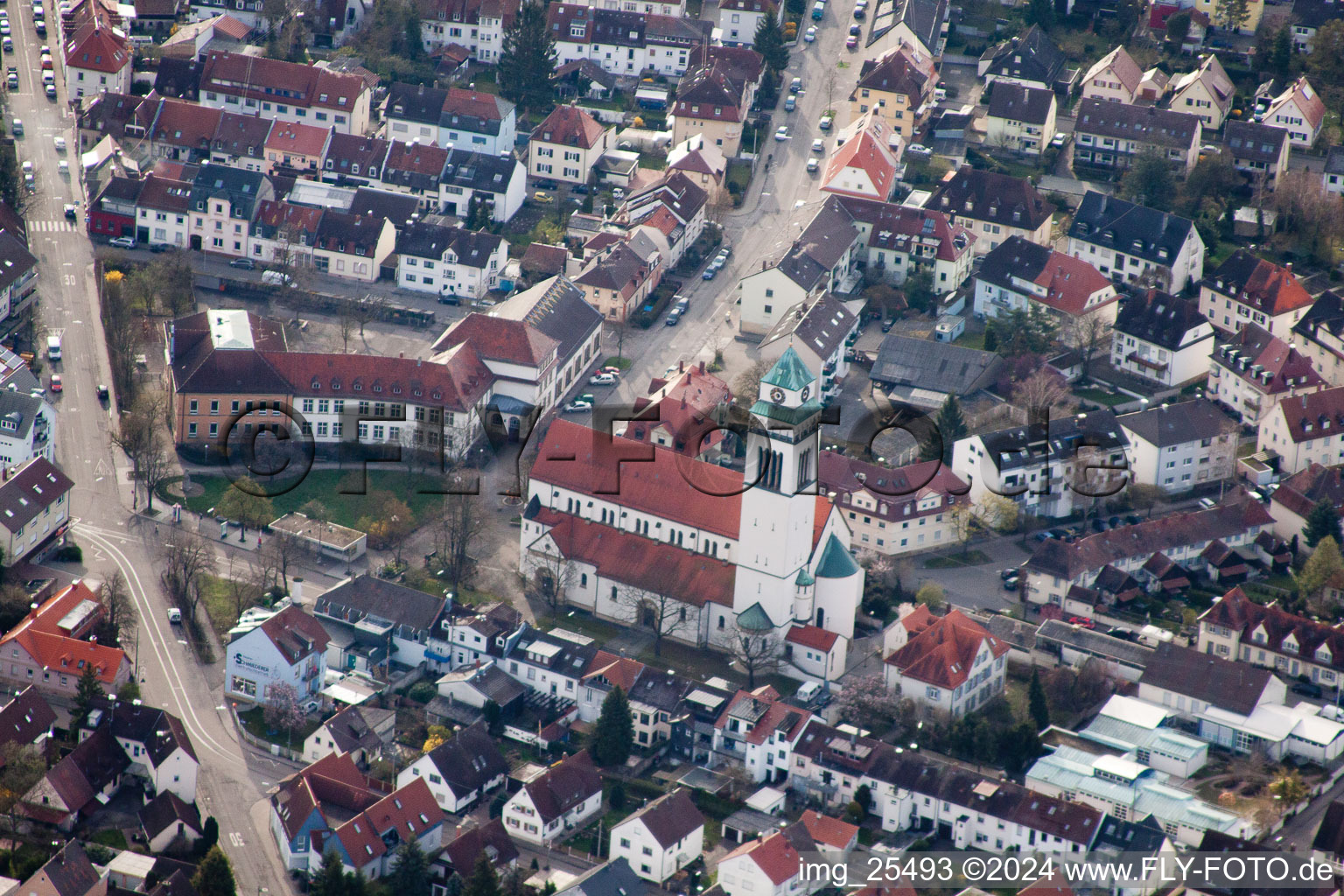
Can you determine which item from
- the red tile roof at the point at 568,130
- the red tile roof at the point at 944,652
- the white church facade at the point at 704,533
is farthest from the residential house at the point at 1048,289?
the red tile roof at the point at 944,652

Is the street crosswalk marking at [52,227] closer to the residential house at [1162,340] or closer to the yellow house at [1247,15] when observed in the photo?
the residential house at [1162,340]

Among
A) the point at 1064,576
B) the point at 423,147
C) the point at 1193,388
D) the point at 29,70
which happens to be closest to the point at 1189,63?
the point at 1193,388

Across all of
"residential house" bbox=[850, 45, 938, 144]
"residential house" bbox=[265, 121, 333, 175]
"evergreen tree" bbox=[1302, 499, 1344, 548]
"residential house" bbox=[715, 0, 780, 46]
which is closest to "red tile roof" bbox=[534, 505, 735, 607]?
"evergreen tree" bbox=[1302, 499, 1344, 548]

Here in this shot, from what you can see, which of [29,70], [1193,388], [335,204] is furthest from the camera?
[29,70]

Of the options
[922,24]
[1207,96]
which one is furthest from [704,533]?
[922,24]

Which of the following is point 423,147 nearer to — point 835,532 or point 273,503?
point 273,503

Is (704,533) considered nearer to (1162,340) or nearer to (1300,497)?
(1300,497)
